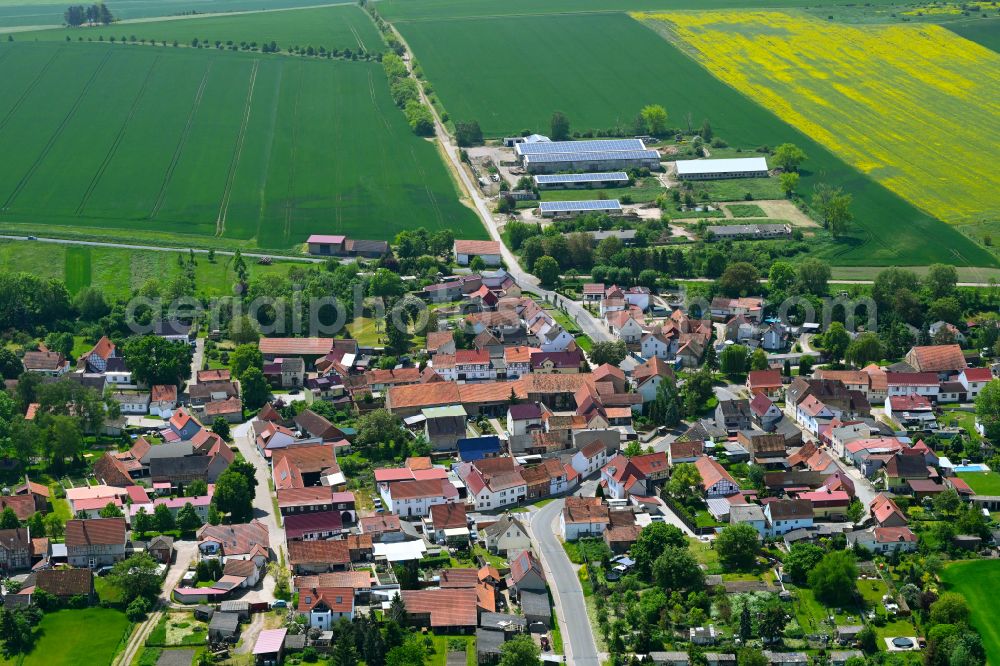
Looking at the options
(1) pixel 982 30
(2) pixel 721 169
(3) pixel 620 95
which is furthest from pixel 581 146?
(1) pixel 982 30

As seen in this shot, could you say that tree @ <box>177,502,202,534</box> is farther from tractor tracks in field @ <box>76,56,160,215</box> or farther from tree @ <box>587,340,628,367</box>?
tractor tracks in field @ <box>76,56,160,215</box>

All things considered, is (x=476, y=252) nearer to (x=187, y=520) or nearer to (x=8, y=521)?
(x=187, y=520)

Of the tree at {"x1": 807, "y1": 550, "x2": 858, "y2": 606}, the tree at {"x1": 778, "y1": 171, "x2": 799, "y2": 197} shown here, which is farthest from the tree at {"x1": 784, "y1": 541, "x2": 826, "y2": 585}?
the tree at {"x1": 778, "y1": 171, "x2": 799, "y2": 197}

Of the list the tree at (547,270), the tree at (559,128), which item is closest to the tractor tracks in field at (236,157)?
the tree at (547,270)

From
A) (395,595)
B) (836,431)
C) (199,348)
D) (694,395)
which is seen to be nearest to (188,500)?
(395,595)

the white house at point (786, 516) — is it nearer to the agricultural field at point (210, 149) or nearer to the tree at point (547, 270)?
the tree at point (547, 270)

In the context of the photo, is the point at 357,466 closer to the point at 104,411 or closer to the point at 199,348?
the point at 104,411
